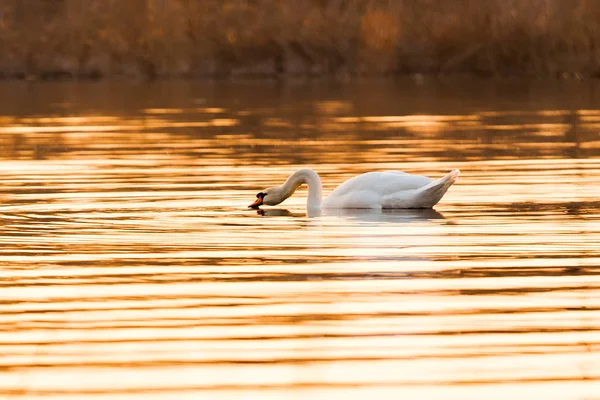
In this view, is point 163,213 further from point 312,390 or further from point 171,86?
point 171,86

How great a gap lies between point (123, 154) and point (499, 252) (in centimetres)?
950

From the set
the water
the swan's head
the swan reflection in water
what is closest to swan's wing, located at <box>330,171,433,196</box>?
the swan reflection in water

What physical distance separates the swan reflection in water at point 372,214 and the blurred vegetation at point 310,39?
20924 millimetres

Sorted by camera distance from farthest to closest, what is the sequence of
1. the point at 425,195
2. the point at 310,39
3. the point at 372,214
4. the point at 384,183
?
the point at 310,39 < the point at 384,183 < the point at 425,195 < the point at 372,214

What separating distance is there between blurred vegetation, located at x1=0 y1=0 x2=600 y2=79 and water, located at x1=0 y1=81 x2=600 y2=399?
44.4ft

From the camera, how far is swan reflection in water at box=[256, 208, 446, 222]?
40.0 ft

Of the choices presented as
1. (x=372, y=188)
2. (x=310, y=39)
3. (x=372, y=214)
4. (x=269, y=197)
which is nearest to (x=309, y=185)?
(x=269, y=197)

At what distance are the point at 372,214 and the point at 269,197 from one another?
3.53 feet

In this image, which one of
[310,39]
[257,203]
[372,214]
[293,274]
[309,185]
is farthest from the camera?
[310,39]

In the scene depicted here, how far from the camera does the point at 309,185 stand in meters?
13.3

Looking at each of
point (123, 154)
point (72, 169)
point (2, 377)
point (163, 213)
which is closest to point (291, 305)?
point (2, 377)

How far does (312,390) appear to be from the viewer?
6156 millimetres

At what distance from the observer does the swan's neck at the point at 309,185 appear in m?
13.1

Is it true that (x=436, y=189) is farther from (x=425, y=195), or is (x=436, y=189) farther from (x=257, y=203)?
(x=257, y=203)
